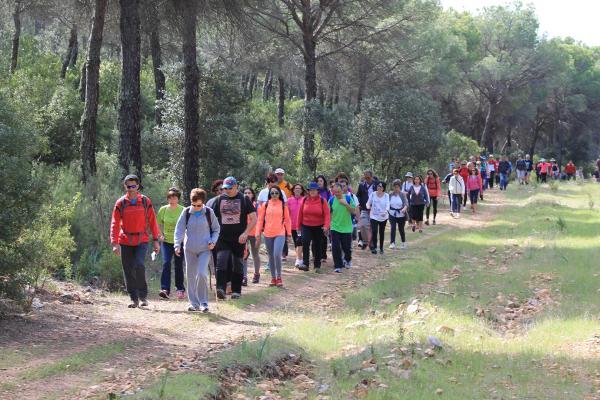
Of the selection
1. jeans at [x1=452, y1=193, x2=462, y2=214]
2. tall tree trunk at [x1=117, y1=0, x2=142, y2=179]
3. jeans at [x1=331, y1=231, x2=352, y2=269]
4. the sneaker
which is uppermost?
tall tree trunk at [x1=117, y1=0, x2=142, y2=179]

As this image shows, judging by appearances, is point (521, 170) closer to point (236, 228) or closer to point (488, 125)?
point (488, 125)

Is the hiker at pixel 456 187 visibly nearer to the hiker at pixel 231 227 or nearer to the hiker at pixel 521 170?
the hiker at pixel 231 227

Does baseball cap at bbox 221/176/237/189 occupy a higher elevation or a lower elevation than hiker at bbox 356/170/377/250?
higher

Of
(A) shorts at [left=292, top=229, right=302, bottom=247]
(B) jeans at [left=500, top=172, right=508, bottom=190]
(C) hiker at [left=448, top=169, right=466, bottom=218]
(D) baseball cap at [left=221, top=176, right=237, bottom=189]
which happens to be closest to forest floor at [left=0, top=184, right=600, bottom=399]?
(A) shorts at [left=292, top=229, right=302, bottom=247]

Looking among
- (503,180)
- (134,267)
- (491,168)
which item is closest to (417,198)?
(134,267)

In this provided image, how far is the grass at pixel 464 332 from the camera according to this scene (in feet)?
25.9

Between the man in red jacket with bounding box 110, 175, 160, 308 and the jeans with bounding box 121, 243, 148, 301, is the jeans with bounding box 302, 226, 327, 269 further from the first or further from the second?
the jeans with bounding box 121, 243, 148, 301

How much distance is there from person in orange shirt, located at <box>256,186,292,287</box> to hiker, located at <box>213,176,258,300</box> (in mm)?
1506

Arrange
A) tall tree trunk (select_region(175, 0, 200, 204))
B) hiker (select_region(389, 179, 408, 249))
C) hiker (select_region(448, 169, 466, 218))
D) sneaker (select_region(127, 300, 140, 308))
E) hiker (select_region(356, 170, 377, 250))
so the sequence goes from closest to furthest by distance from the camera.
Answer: sneaker (select_region(127, 300, 140, 308)) < tall tree trunk (select_region(175, 0, 200, 204)) < hiker (select_region(389, 179, 408, 249)) < hiker (select_region(356, 170, 377, 250)) < hiker (select_region(448, 169, 466, 218))

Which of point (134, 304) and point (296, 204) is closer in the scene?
point (134, 304)

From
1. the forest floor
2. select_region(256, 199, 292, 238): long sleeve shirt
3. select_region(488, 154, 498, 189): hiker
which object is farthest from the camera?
select_region(488, 154, 498, 189): hiker

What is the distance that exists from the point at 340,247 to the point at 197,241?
5.53 metres

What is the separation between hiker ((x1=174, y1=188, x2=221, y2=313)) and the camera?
36.1ft

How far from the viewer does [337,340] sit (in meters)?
9.66
